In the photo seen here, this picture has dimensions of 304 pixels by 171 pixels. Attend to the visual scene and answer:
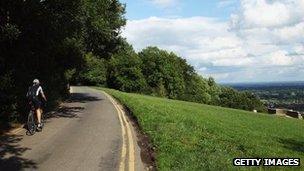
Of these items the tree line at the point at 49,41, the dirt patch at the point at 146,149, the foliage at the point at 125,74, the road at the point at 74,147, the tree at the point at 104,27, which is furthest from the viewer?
the foliage at the point at 125,74

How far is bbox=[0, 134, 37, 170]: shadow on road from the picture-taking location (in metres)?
12.8

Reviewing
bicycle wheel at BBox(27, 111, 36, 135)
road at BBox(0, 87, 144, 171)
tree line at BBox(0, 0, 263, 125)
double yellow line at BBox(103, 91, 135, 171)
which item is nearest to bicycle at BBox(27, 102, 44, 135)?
bicycle wheel at BBox(27, 111, 36, 135)

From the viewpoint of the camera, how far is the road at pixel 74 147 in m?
13.0

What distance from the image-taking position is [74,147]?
1556 centimetres

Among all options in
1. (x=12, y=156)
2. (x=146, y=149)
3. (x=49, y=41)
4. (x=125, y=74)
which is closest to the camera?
(x=12, y=156)

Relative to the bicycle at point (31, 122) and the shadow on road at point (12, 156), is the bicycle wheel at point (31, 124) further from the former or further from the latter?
the shadow on road at point (12, 156)

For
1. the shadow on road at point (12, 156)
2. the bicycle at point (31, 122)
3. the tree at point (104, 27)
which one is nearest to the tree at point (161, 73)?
the tree at point (104, 27)

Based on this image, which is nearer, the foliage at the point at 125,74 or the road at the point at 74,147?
the road at the point at 74,147

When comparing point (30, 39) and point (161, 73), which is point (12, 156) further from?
point (161, 73)

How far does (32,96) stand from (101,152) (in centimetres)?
493

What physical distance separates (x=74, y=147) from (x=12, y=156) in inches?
85.2

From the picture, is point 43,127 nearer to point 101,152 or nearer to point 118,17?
point 101,152

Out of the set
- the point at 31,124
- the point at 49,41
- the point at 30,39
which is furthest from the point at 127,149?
the point at 49,41

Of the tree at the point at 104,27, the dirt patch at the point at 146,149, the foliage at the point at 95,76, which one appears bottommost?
the dirt patch at the point at 146,149
